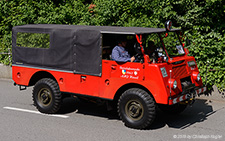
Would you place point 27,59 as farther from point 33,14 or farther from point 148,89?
point 33,14

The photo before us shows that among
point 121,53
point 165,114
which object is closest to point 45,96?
point 121,53

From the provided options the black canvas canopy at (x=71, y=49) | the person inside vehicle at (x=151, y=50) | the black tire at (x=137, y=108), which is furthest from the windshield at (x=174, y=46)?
the black tire at (x=137, y=108)

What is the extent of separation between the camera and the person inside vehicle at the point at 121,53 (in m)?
8.02

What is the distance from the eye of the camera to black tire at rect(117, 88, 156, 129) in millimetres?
7707

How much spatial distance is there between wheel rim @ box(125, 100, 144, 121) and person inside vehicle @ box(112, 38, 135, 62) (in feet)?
3.05

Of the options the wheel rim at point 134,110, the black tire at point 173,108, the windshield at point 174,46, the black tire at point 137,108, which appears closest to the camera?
the black tire at point 137,108

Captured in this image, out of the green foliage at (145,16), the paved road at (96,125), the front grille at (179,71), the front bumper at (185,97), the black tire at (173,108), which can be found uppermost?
the green foliage at (145,16)

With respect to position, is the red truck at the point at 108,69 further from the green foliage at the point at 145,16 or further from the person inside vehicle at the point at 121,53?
the green foliage at the point at 145,16

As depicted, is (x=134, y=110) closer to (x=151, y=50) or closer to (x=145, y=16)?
(x=151, y=50)

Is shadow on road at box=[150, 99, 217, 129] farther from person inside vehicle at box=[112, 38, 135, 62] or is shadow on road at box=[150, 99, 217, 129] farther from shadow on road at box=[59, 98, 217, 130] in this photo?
person inside vehicle at box=[112, 38, 135, 62]

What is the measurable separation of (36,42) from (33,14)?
6.88 meters

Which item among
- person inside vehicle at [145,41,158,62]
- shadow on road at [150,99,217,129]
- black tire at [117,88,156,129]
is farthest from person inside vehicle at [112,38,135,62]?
shadow on road at [150,99,217,129]

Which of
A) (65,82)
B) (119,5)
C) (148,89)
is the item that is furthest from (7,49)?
(148,89)

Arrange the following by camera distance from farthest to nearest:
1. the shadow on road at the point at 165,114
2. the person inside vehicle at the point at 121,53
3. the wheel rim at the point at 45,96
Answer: the wheel rim at the point at 45,96 → the shadow on road at the point at 165,114 → the person inside vehicle at the point at 121,53
